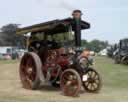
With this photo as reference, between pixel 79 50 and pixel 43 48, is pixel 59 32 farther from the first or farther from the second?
pixel 79 50

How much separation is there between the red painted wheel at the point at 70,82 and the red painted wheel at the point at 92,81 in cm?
74

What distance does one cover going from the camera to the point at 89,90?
13.0 metres

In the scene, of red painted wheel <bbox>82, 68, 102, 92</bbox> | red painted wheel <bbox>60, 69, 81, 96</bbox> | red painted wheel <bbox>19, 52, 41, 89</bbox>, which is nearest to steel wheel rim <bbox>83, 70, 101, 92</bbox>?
red painted wheel <bbox>82, 68, 102, 92</bbox>

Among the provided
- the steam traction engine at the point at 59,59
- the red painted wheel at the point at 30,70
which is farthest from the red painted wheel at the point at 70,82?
the red painted wheel at the point at 30,70

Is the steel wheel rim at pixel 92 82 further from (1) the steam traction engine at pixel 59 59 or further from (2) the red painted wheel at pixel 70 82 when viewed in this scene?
(2) the red painted wheel at pixel 70 82

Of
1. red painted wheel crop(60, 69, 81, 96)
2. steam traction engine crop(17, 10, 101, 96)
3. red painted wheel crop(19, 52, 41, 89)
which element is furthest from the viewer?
A: red painted wheel crop(19, 52, 41, 89)

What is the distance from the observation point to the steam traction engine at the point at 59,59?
40.5ft

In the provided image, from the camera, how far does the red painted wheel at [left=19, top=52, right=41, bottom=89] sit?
13461mm

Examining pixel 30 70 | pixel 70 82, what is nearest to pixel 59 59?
pixel 70 82

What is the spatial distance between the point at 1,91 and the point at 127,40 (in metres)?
21.3

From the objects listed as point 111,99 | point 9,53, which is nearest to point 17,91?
point 111,99

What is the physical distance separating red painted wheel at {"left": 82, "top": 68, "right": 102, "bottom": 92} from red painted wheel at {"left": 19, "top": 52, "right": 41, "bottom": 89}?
1563mm

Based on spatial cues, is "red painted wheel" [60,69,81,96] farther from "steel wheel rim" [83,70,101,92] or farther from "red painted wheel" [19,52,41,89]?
"red painted wheel" [19,52,41,89]

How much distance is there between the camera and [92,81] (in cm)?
1301
